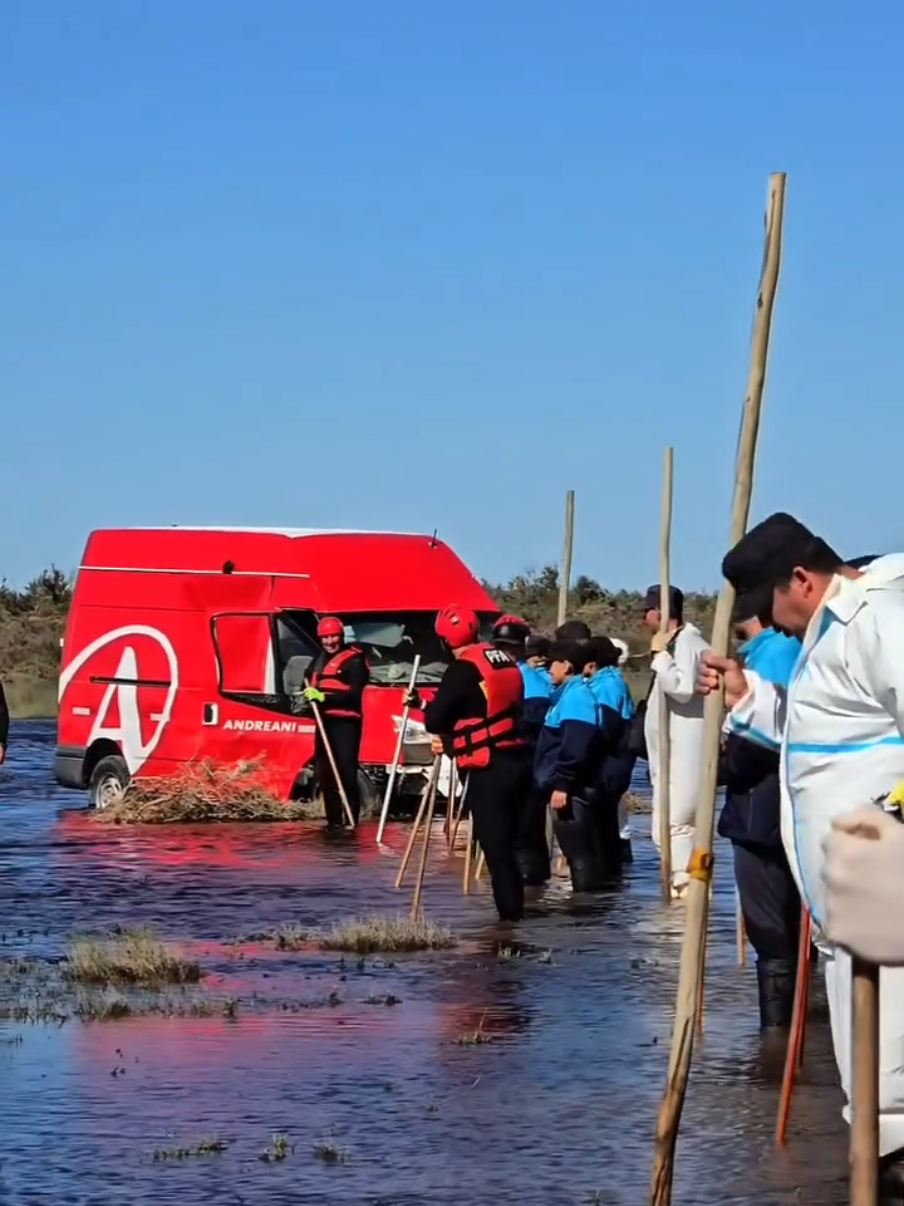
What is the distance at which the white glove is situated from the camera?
5152mm

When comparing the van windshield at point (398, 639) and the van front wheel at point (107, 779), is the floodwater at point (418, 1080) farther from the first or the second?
the van front wheel at point (107, 779)

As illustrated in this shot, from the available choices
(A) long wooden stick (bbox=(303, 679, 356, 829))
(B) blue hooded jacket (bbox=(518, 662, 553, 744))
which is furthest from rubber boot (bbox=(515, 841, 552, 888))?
(A) long wooden stick (bbox=(303, 679, 356, 829))

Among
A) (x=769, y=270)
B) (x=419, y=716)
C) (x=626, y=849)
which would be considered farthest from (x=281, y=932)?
(x=419, y=716)

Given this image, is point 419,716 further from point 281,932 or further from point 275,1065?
point 275,1065

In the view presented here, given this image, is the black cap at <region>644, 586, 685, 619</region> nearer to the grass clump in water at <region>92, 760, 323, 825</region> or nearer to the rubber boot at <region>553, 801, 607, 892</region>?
the rubber boot at <region>553, 801, 607, 892</region>

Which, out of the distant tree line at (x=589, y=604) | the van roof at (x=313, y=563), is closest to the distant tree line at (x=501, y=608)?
the distant tree line at (x=589, y=604)

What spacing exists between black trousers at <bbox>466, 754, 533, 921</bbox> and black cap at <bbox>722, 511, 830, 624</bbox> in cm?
707

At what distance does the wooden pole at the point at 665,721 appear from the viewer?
15.6 meters

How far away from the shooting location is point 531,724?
61.8 ft

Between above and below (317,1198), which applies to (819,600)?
above

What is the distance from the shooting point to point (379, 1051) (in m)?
10.7

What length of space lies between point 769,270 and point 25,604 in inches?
2481

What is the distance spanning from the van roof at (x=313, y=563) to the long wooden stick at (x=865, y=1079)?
19.4 m

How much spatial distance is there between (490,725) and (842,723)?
7.79m
